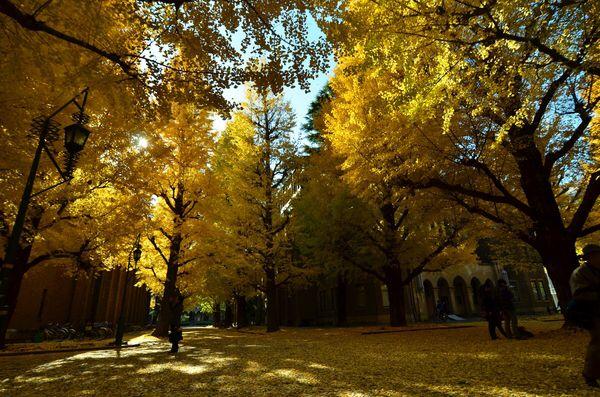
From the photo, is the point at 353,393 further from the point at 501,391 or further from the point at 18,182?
the point at 18,182

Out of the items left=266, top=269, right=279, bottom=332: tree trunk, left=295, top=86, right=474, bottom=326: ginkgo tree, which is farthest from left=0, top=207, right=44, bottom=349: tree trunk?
left=295, top=86, right=474, bottom=326: ginkgo tree

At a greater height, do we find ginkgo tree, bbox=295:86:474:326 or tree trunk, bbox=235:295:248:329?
ginkgo tree, bbox=295:86:474:326

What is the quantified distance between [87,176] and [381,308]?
19812mm

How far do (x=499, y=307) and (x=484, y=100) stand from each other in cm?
511

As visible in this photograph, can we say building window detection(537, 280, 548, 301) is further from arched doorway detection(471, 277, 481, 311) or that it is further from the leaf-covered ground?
the leaf-covered ground

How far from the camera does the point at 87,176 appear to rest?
9945mm

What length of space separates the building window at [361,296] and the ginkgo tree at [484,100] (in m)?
15.2

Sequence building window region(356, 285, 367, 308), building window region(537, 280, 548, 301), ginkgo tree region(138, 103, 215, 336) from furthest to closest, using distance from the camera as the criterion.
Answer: building window region(537, 280, 548, 301) → building window region(356, 285, 367, 308) → ginkgo tree region(138, 103, 215, 336)

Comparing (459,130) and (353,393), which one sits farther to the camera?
(459,130)

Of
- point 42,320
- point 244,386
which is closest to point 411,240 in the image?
point 244,386

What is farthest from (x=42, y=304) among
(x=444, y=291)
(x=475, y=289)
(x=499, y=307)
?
(x=475, y=289)

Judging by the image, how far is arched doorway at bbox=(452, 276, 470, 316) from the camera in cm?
2790

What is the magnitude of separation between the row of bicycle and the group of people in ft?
61.4

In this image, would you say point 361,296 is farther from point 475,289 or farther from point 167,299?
point 167,299
